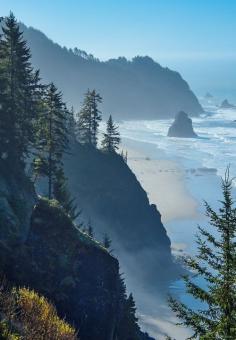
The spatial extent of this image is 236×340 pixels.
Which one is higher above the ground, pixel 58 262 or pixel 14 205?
pixel 14 205

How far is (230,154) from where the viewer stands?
520 ft

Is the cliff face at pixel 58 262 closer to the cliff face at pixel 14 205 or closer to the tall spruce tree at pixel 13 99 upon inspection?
the cliff face at pixel 14 205

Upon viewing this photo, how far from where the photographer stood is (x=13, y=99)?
3978cm

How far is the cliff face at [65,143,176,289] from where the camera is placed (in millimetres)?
80844

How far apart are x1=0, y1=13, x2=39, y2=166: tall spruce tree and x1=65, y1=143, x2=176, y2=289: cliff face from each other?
39024mm

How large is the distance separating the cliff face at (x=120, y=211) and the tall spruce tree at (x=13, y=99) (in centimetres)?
3902

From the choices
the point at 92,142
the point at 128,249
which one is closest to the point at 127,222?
the point at 128,249

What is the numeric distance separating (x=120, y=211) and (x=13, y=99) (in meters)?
47.1

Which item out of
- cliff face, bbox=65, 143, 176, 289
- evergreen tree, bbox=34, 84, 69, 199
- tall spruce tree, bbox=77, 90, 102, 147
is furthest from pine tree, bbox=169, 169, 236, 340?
tall spruce tree, bbox=77, 90, 102, 147

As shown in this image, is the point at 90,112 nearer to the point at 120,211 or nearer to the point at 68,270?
the point at 120,211

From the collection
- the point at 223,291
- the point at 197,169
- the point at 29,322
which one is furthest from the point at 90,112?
the point at 223,291

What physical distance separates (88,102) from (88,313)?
5467 cm

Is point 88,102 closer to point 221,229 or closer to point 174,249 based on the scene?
point 174,249

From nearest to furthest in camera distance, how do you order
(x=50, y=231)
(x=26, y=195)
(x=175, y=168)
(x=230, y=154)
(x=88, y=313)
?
(x=88, y=313) → (x=50, y=231) → (x=26, y=195) → (x=175, y=168) → (x=230, y=154)
